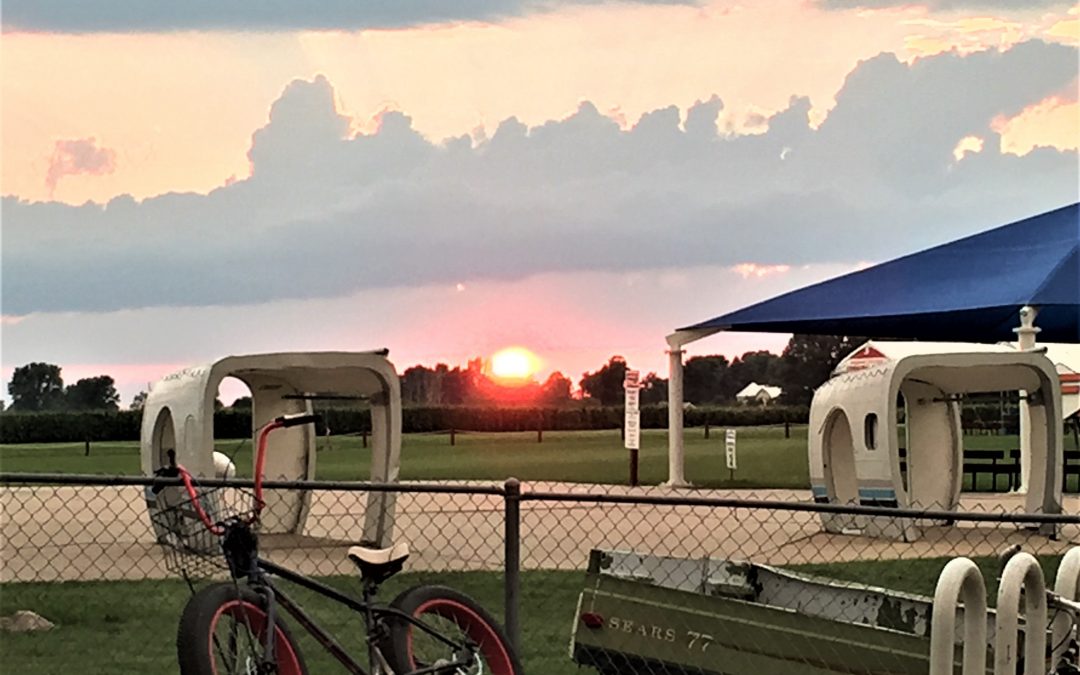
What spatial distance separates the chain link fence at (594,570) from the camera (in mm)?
7148

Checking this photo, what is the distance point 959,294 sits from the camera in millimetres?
22688

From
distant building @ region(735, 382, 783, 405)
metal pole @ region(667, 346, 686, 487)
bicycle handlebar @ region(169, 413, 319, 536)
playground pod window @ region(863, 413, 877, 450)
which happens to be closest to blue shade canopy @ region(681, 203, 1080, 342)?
metal pole @ region(667, 346, 686, 487)

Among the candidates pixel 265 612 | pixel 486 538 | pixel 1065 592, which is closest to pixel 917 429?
pixel 486 538

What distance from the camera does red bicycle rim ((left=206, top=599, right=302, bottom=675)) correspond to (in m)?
5.49

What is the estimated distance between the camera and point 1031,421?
1928 centimetres

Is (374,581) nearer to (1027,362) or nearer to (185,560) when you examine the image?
(185,560)

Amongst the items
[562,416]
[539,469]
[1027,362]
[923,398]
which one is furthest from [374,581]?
[562,416]

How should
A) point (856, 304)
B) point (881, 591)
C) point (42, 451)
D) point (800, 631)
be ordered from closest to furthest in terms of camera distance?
1. point (800, 631)
2. point (881, 591)
3. point (856, 304)
4. point (42, 451)

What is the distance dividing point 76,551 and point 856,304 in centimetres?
1290

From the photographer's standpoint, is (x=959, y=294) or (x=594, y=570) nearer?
(x=594, y=570)

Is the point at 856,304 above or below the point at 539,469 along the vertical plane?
above

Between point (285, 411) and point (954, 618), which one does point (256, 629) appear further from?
point (285, 411)

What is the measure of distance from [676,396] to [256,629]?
2292 cm

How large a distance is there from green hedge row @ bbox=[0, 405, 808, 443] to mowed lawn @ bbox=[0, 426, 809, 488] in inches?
91.6
